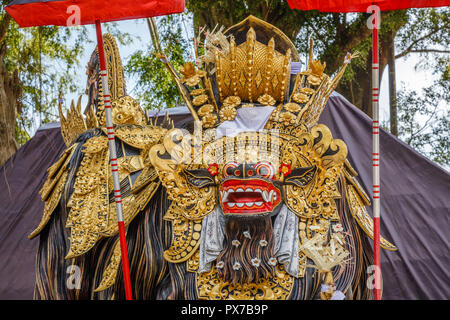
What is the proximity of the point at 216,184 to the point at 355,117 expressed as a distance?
2529 millimetres

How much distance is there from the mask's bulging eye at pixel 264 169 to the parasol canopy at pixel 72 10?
104cm

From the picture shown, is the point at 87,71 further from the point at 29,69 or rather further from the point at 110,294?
the point at 29,69

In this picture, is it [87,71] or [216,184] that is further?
[87,71]

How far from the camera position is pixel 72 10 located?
326 centimetres

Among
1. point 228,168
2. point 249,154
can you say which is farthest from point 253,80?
point 228,168

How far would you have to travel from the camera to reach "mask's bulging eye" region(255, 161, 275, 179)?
3.21 meters

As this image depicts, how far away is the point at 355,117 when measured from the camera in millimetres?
5625

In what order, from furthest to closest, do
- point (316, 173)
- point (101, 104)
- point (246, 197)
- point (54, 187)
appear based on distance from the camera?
point (101, 104) → point (54, 187) → point (316, 173) → point (246, 197)

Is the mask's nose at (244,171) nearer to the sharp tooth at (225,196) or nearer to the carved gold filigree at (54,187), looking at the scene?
the sharp tooth at (225,196)

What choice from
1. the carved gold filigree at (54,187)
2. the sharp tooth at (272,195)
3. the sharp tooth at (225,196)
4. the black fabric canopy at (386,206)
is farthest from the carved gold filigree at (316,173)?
the black fabric canopy at (386,206)

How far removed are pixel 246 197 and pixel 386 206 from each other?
2471 millimetres

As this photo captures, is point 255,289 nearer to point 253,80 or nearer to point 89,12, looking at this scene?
point 253,80

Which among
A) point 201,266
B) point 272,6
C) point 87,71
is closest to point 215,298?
point 201,266

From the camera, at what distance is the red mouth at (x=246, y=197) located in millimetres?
3146
